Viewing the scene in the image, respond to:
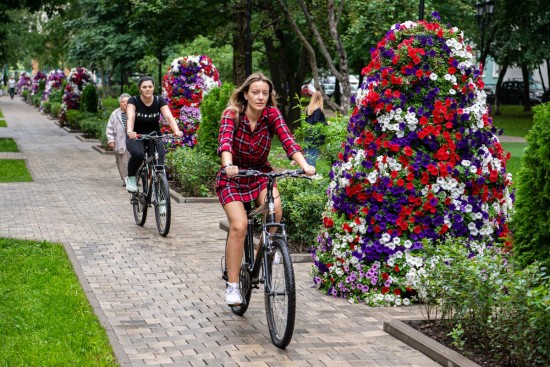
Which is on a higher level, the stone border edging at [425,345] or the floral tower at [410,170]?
the floral tower at [410,170]

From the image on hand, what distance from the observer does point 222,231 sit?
11836 millimetres

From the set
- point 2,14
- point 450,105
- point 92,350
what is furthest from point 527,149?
point 2,14

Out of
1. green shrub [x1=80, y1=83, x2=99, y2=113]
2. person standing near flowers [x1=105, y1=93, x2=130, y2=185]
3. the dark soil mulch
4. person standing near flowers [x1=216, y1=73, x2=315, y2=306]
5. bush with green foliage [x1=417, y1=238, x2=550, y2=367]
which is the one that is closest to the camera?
bush with green foliage [x1=417, y1=238, x2=550, y2=367]

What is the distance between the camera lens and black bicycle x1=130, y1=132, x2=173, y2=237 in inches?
431

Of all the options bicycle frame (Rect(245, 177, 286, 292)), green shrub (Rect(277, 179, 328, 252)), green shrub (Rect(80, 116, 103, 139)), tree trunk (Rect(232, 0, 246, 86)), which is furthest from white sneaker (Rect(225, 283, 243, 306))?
green shrub (Rect(80, 116, 103, 139))

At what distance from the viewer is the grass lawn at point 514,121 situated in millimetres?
35438

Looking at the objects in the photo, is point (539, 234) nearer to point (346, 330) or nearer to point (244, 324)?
point (346, 330)

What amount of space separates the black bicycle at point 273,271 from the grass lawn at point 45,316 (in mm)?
1083

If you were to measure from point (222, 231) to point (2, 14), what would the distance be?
57.0 feet

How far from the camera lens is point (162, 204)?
36.0ft

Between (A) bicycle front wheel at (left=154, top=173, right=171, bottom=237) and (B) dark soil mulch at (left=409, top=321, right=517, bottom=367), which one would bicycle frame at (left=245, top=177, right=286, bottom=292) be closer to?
(B) dark soil mulch at (left=409, top=321, right=517, bottom=367)

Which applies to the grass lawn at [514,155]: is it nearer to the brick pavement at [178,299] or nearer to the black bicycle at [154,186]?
the brick pavement at [178,299]

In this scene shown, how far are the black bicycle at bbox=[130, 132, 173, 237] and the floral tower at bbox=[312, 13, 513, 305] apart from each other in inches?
133

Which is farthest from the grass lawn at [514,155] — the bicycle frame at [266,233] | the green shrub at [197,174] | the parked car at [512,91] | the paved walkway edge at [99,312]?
the parked car at [512,91]
